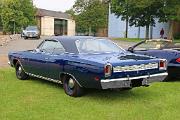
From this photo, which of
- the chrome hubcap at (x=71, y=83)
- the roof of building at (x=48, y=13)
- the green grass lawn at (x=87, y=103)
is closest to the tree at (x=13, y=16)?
the roof of building at (x=48, y=13)

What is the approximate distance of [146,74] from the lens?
800cm

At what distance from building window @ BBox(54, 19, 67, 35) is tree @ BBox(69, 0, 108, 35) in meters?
28.3

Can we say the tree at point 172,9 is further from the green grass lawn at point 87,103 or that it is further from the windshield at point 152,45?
the green grass lawn at point 87,103

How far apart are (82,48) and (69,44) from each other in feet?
1.10

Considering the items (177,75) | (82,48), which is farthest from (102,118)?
(177,75)

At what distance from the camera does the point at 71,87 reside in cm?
844

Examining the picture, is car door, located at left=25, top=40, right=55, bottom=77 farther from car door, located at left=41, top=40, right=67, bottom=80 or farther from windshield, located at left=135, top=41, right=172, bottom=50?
windshield, located at left=135, top=41, right=172, bottom=50

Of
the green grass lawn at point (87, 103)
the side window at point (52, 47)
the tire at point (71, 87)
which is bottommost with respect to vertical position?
the green grass lawn at point (87, 103)

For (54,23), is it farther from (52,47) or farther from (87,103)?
(87,103)

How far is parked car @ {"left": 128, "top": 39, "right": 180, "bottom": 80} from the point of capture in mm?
10266

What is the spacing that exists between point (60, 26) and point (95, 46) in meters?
99.9

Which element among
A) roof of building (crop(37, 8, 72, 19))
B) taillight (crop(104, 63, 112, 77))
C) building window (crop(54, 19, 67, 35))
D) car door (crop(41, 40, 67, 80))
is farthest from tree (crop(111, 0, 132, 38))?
building window (crop(54, 19, 67, 35))

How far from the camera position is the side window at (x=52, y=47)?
912 cm

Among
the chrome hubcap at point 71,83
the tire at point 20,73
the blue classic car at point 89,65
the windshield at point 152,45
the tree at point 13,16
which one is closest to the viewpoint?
the blue classic car at point 89,65
